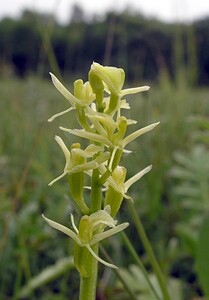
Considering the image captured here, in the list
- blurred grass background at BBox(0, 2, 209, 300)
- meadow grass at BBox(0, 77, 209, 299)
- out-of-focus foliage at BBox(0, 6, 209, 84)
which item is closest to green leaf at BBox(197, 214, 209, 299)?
blurred grass background at BBox(0, 2, 209, 300)

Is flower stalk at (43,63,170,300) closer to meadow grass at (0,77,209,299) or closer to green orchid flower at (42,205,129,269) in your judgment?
green orchid flower at (42,205,129,269)

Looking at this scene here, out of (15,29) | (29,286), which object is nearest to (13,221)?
(29,286)

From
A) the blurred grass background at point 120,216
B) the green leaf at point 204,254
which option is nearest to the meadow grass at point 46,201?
the blurred grass background at point 120,216

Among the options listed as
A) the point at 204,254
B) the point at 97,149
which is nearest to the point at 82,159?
the point at 97,149

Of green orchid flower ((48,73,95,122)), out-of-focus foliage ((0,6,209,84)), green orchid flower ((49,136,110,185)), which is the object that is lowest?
out-of-focus foliage ((0,6,209,84))

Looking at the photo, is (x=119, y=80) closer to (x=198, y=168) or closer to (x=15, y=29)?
(x=198, y=168)

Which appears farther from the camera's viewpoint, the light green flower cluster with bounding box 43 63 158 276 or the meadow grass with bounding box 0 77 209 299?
the meadow grass with bounding box 0 77 209 299

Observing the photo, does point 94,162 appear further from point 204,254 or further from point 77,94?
point 204,254

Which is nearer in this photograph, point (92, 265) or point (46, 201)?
point (92, 265)
